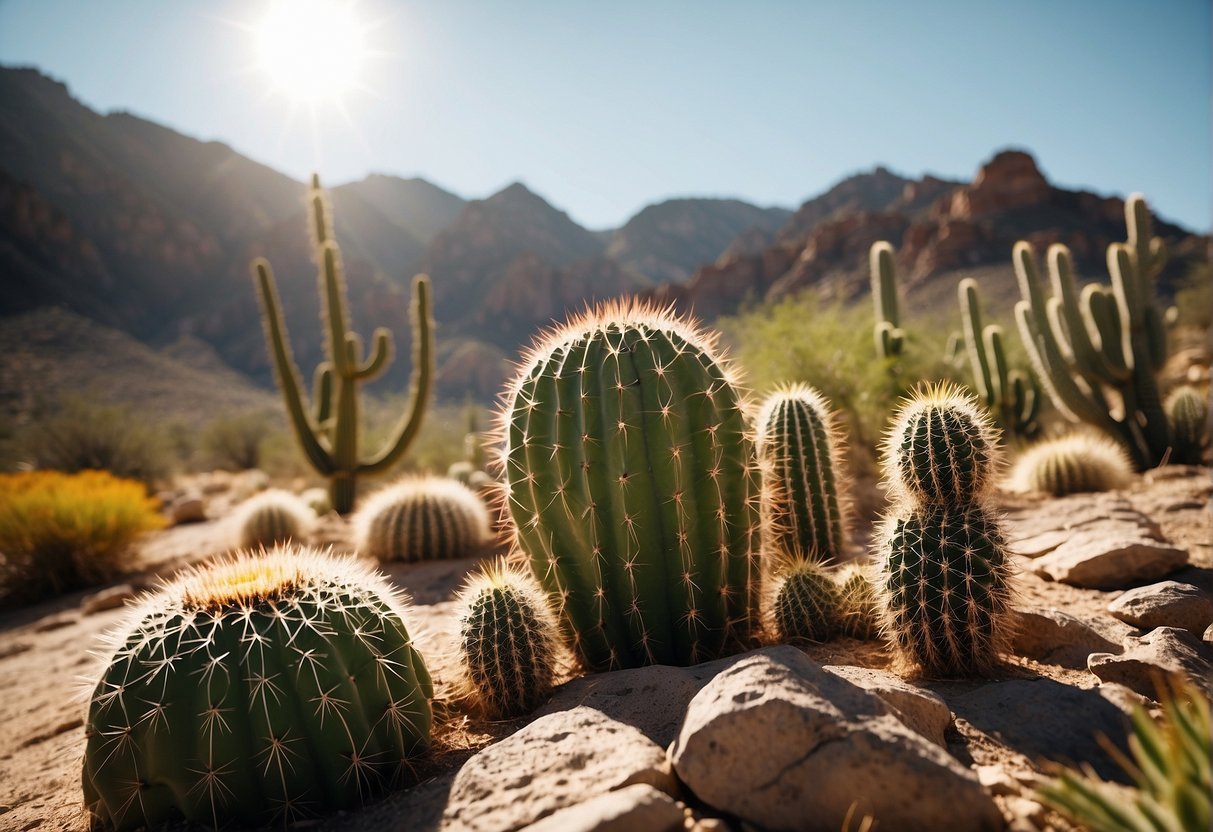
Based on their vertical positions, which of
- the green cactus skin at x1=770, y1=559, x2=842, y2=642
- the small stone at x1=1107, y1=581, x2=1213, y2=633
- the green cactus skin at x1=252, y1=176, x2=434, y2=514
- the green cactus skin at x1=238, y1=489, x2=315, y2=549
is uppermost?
the green cactus skin at x1=252, y1=176, x2=434, y2=514

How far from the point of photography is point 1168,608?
3.26 meters

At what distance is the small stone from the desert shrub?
10.5 meters

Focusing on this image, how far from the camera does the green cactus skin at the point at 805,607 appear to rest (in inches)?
137

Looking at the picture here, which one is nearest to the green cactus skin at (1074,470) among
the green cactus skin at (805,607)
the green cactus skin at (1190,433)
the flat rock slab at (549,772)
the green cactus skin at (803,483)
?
the green cactus skin at (1190,433)

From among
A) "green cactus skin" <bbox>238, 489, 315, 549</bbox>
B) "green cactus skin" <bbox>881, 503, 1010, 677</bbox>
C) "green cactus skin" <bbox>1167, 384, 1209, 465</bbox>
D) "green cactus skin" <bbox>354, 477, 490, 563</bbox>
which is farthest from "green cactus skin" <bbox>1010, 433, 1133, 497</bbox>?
"green cactus skin" <bbox>238, 489, 315, 549</bbox>

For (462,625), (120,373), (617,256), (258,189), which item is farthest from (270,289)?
(617,256)

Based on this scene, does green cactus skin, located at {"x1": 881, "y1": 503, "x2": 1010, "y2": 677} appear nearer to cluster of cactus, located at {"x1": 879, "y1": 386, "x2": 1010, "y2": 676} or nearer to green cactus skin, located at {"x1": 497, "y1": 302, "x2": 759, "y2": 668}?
cluster of cactus, located at {"x1": 879, "y1": 386, "x2": 1010, "y2": 676}

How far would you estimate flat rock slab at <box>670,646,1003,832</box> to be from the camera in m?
1.78

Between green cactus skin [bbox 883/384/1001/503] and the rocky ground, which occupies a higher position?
green cactus skin [bbox 883/384/1001/503]

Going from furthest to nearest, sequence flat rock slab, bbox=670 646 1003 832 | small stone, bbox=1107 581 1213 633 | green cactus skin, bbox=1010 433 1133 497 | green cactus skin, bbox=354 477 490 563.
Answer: green cactus skin, bbox=354 477 490 563 < green cactus skin, bbox=1010 433 1133 497 < small stone, bbox=1107 581 1213 633 < flat rock slab, bbox=670 646 1003 832

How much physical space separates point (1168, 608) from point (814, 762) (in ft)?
8.20

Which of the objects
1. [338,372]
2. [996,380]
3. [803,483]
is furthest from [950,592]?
[338,372]

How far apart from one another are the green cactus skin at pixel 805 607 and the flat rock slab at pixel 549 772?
4.42 feet

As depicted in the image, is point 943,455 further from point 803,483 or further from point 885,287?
point 885,287
